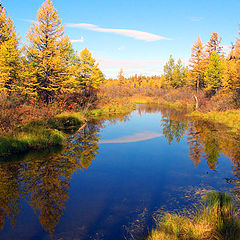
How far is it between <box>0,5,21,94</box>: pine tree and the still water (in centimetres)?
1430

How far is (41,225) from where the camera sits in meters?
5.30

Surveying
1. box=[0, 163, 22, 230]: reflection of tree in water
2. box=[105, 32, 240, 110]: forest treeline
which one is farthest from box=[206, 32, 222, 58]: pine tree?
box=[0, 163, 22, 230]: reflection of tree in water

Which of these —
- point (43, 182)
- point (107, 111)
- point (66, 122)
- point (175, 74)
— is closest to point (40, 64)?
point (66, 122)

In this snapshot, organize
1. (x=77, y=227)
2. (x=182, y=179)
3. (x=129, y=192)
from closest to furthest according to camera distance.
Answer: (x=77, y=227) < (x=129, y=192) < (x=182, y=179)

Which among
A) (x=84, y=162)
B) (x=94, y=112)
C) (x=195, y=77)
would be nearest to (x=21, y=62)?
(x=94, y=112)

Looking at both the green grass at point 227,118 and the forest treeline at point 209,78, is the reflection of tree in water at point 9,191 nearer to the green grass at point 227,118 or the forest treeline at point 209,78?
the green grass at point 227,118

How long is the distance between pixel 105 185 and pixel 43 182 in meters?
2.30

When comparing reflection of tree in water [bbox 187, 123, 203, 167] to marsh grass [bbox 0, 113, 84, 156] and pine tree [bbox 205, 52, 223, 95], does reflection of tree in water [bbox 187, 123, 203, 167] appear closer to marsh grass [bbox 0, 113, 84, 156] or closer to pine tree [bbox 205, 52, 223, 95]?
marsh grass [bbox 0, 113, 84, 156]

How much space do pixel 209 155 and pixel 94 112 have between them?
61.3 ft

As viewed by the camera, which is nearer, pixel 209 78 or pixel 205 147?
pixel 205 147

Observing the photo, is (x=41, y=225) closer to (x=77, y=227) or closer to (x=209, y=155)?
(x=77, y=227)

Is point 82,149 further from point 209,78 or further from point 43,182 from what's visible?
point 209,78

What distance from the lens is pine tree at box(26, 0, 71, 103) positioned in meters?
21.6

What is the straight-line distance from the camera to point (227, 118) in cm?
1994
